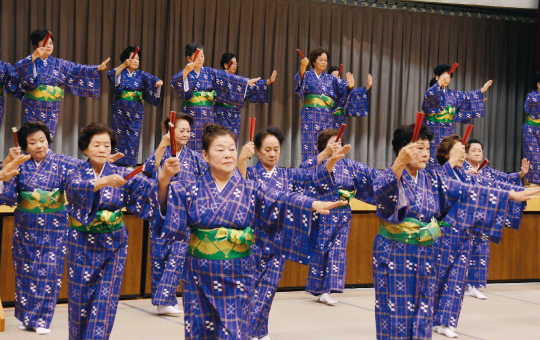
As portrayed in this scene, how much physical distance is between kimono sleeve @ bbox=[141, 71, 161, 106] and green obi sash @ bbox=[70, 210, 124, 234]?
13.0 ft

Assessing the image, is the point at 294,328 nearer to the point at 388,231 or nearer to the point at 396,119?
the point at 388,231

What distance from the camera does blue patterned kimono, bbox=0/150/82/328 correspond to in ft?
16.8

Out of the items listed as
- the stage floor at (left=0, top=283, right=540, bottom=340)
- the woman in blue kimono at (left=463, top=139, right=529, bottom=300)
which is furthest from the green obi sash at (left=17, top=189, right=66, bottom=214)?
the woman in blue kimono at (left=463, top=139, right=529, bottom=300)

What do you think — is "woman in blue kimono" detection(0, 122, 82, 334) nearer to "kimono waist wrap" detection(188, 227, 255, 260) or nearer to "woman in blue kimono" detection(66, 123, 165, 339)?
"woman in blue kimono" detection(66, 123, 165, 339)

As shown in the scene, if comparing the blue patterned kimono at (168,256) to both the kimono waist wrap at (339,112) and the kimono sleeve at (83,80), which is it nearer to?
the kimono sleeve at (83,80)

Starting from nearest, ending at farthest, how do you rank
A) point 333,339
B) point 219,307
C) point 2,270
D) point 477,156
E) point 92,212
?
point 219,307, point 92,212, point 333,339, point 2,270, point 477,156

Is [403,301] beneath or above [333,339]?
above

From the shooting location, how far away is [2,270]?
591 centimetres

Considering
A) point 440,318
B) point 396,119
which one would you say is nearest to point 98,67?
point 440,318

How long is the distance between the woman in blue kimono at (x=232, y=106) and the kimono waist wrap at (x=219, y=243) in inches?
186

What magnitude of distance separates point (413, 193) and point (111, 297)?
1804mm

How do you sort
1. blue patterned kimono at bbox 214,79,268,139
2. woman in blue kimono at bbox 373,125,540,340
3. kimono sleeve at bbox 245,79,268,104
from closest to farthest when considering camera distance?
woman in blue kimono at bbox 373,125,540,340 → blue patterned kimono at bbox 214,79,268,139 → kimono sleeve at bbox 245,79,268,104

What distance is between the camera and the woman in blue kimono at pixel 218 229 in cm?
346

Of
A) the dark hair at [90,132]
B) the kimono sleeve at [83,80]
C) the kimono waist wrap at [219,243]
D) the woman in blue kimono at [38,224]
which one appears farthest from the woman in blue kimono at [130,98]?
the kimono waist wrap at [219,243]
